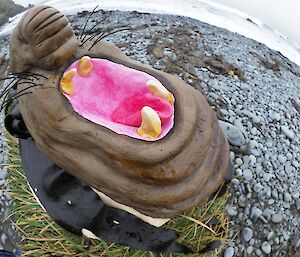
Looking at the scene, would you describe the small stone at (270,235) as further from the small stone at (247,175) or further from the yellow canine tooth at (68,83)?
the yellow canine tooth at (68,83)

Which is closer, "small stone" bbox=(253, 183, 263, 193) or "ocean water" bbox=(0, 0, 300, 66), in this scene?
"small stone" bbox=(253, 183, 263, 193)

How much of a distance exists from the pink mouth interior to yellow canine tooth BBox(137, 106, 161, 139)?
0.01 metres

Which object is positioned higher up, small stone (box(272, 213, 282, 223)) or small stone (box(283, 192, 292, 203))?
small stone (box(283, 192, 292, 203))

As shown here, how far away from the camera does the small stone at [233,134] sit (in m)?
1.09

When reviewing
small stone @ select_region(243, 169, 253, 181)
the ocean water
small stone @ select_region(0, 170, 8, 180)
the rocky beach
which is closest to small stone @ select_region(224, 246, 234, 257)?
the rocky beach

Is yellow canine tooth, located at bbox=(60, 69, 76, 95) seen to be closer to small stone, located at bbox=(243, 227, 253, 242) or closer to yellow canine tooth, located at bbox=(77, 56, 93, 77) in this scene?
yellow canine tooth, located at bbox=(77, 56, 93, 77)

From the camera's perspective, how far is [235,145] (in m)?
1.10

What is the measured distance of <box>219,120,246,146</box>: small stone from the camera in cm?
109

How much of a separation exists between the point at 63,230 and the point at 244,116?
1.21 feet

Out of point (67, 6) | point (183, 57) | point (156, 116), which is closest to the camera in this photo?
point (156, 116)

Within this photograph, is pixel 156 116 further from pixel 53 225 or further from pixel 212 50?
→ pixel 212 50

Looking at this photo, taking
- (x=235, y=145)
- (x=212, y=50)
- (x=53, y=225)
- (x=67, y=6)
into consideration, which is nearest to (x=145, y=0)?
(x=67, y=6)

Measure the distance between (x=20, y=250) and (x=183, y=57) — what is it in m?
0.42

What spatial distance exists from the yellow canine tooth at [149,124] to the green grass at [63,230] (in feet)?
0.79
